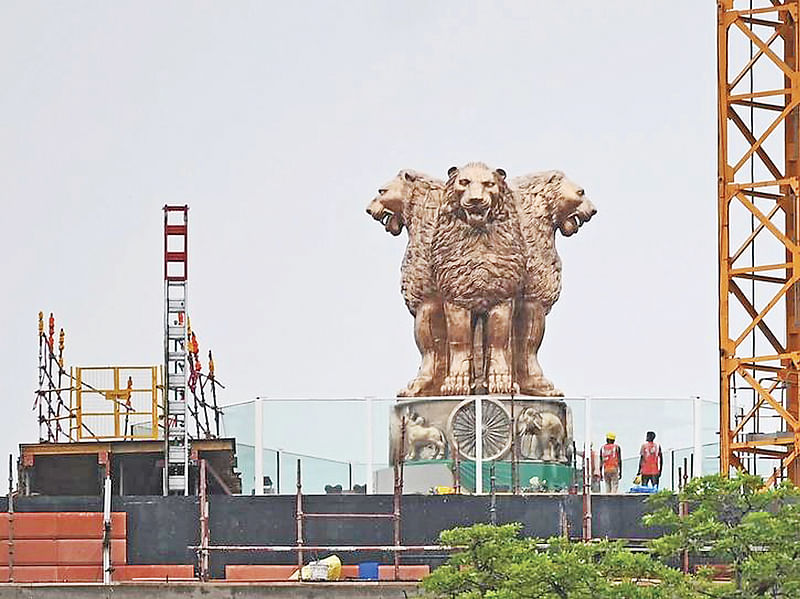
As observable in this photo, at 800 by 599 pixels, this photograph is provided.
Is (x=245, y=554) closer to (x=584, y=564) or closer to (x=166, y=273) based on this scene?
(x=166, y=273)

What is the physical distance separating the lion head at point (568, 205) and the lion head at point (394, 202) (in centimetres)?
313

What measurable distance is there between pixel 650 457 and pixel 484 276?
208 inches

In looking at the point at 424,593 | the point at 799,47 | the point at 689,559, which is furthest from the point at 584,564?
the point at 799,47

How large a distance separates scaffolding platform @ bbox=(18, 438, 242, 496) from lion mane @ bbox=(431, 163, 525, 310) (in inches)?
252

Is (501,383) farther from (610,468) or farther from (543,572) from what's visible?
(543,572)

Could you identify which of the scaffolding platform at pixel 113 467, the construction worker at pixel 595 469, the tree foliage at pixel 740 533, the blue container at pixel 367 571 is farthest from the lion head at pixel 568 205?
the tree foliage at pixel 740 533

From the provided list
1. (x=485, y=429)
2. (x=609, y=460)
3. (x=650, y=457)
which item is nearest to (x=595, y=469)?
(x=609, y=460)

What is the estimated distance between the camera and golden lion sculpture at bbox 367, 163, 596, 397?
90.1 metres

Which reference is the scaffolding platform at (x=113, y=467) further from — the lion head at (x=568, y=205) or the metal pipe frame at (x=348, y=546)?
the lion head at (x=568, y=205)

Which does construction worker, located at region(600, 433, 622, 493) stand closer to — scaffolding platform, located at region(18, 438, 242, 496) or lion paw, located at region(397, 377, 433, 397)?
lion paw, located at region(397, 377, 433, 397)

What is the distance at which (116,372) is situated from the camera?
99.8m

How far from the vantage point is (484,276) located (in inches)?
3546

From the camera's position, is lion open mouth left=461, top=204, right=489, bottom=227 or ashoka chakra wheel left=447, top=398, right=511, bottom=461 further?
lion open mouth left=461, top=204, right=489, bottom=227

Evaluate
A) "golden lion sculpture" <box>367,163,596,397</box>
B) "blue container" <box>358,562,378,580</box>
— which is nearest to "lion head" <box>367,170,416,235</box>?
"golden lion sculpture" <box>367,163,596,397</box>
